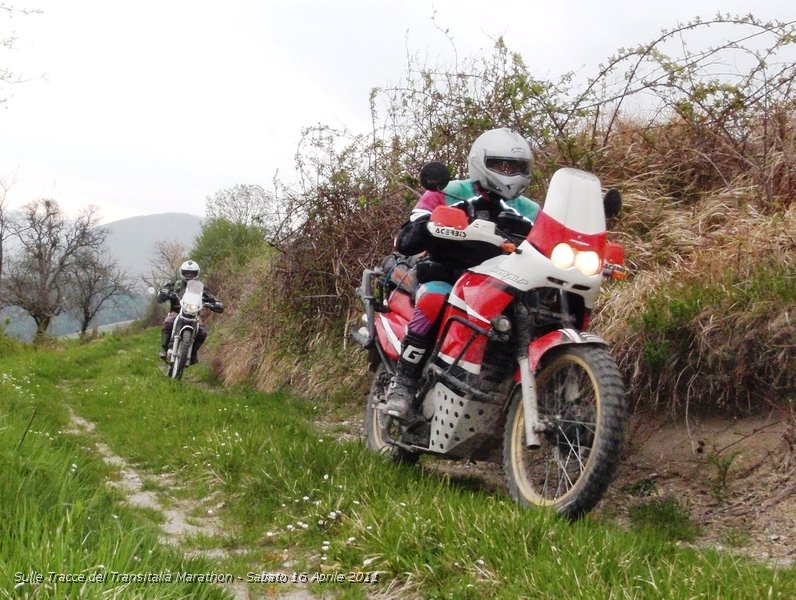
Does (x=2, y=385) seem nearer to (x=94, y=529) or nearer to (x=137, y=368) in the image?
(x=137, y=368)

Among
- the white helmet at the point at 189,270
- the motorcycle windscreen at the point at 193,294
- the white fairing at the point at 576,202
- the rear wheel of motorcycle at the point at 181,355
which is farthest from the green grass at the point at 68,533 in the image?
the white helmet at the point at 189,270

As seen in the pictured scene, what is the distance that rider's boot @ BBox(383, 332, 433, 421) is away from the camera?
191 inches

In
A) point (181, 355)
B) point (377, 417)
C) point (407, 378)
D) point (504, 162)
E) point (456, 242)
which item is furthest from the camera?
point (181, 355)

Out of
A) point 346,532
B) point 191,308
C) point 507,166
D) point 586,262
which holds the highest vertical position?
point 507,166

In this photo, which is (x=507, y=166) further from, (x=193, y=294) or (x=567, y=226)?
(x=193, y=294)

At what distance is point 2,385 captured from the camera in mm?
8094

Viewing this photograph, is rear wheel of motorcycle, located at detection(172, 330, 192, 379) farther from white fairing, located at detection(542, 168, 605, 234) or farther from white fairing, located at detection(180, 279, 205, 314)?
white fairing, located at detection(542, 168, 605, 234)

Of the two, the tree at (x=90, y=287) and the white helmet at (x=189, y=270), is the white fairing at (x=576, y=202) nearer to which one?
the white helmet at (x=189, y=270)

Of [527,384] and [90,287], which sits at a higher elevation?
[527,384]

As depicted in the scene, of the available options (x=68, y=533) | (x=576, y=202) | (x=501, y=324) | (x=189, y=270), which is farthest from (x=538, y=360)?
(x=189, y=270)

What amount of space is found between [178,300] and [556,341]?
32.3ft

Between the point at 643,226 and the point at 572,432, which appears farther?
the point at 643,226

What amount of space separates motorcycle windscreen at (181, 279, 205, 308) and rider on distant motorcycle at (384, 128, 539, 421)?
762 centimetres

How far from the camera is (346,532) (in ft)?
12.1
